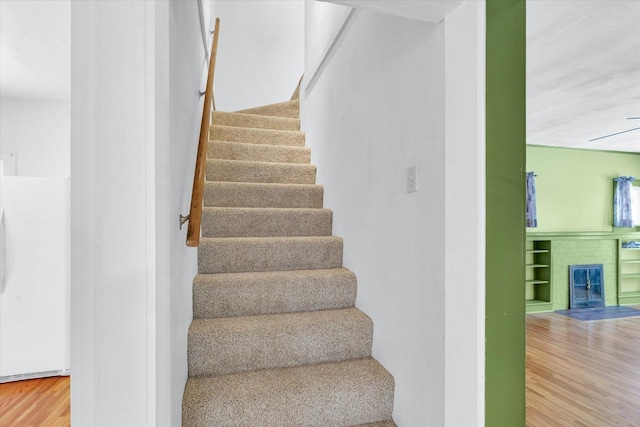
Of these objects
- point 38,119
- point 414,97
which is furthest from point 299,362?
point 38,119

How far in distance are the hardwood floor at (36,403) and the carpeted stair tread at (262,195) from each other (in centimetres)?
168

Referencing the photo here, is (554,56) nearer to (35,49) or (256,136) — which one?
(256,136)

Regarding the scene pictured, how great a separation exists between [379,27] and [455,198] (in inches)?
44.0

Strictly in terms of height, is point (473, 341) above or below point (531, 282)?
above

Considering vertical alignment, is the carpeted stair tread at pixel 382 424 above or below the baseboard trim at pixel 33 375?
above

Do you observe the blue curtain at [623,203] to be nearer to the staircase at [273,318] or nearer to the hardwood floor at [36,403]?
the staircase at [273,318]

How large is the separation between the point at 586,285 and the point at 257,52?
6.64 meters

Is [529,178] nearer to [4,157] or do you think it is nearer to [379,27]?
[379,27]

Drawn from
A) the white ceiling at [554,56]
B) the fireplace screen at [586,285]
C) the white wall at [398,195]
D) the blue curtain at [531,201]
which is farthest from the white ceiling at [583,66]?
the fireplace screen at [586,285]

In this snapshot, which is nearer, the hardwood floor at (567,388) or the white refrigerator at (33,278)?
the hardwood floor at (567,388)

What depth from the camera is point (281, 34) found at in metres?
4.84

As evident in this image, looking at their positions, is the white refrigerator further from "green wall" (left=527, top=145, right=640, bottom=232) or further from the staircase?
A: "green wall" (left=527, top=145, right=640, bottom=232)

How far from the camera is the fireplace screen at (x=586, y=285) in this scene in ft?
19.2

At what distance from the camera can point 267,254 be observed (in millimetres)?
2189
